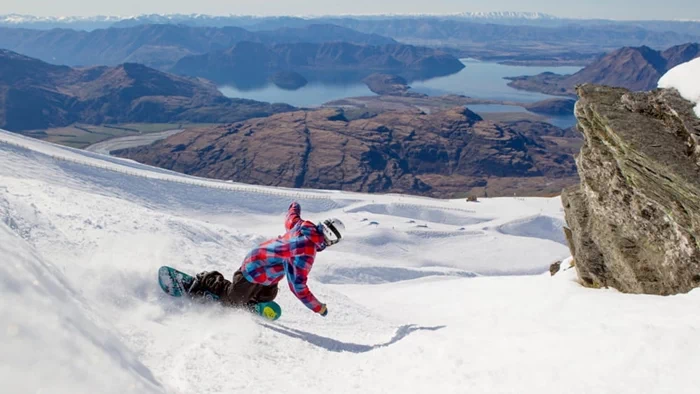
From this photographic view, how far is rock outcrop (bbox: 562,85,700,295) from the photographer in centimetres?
881

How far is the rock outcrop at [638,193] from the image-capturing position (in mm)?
8812

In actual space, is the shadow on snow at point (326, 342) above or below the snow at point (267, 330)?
below

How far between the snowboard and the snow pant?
108 millimetres

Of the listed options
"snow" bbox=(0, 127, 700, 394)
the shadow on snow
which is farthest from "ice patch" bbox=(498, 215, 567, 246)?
the shadow on snow

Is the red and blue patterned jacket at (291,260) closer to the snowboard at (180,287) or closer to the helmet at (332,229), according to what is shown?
the helmet at (332,229)

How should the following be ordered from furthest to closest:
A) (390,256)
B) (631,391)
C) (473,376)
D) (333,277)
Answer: (390,256)
(333,277)
(473,376)
(631,391)

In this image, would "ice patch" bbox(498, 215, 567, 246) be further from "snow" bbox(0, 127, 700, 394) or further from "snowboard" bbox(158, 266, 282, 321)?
"snowboard" bbox(158, 266, 282, 321)

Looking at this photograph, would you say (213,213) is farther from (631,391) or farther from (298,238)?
(631,391)

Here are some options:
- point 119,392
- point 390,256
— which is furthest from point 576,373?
point 390,256

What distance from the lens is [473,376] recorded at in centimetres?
603

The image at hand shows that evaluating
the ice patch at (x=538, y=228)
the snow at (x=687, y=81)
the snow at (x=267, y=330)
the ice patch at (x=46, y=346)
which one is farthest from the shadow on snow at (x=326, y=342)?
the ice patch at (x=538, y=228)

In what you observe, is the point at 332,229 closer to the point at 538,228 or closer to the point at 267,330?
the point at 267,330

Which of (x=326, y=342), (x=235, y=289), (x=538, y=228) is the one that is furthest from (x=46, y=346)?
(x=538, y=228)

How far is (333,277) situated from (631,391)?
1354 centimetres
